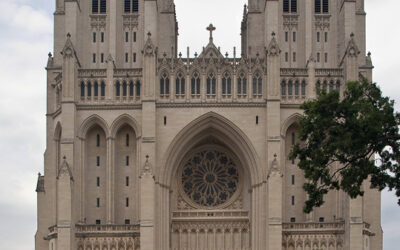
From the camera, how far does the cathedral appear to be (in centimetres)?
6147

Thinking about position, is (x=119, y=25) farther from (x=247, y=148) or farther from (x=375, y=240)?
(x=375, y=240)

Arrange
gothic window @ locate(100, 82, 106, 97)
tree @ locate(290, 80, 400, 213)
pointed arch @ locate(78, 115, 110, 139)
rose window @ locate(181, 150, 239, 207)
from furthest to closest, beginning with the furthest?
rose window @ locate(181, 150, 239, 207) → gothic window @ locate(100, 82, 106, 97) → pointed arch @ locate(78, 115, 110, 139) → tree @ locate(290, 80, 400, 213)

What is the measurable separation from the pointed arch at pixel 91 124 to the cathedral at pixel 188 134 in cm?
8

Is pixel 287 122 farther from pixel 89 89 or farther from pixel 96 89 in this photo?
pixel 89 89

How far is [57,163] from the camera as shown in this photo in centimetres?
6506

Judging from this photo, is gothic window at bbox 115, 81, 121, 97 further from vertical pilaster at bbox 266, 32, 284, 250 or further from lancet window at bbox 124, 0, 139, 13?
vertical pilaster at bbox 266, 32, 284, 250

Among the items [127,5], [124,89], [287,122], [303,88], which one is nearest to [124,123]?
[124,89]

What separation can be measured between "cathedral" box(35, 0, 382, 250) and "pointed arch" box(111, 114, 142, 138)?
0.29ft

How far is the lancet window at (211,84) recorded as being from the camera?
63.6 metres

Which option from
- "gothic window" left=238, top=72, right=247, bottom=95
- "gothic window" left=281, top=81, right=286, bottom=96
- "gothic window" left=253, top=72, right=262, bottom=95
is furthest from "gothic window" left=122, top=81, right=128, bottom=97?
"gothic window" left=281, top=81, right=286, bottom=96

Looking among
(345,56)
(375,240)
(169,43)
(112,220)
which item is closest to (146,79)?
(169,43)

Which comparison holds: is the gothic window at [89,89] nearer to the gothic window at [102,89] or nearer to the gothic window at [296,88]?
the gothic window at [102,89]

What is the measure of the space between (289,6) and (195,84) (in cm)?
942

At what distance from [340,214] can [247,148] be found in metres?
7.82
